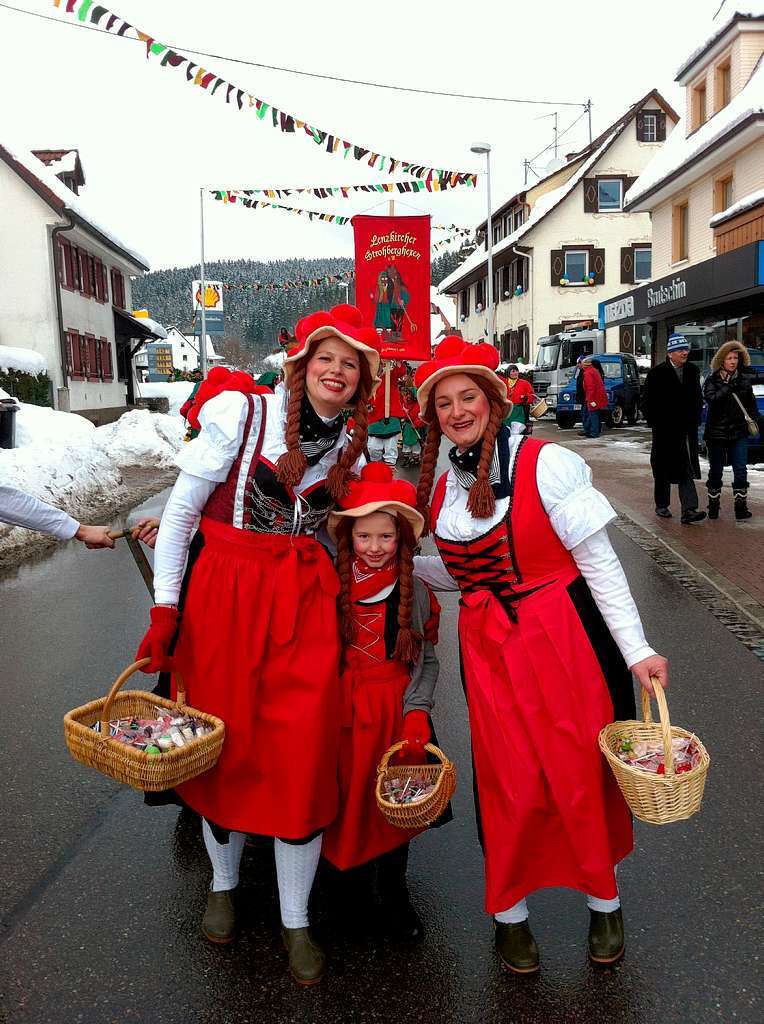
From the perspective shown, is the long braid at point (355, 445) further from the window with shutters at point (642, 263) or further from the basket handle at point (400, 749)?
the window with shutters at point (642, 263)

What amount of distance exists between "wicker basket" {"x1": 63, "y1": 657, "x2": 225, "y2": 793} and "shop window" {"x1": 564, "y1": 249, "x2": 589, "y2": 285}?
35.8m

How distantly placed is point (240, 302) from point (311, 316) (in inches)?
4319

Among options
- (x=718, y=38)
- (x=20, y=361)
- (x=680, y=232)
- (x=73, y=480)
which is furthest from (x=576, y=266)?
(x=73, y=480)

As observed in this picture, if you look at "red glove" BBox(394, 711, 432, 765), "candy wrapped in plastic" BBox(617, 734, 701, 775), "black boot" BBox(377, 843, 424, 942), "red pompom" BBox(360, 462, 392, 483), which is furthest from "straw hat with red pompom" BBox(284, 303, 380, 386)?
"black boot" BBox(377, 843, 424, 942)

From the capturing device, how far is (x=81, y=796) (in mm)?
3627

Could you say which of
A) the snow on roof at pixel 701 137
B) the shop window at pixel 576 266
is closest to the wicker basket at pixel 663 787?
the snow on roof at pixel 701 137

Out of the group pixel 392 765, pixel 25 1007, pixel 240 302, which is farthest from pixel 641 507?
pixel 240 302

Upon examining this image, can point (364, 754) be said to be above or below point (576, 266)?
below

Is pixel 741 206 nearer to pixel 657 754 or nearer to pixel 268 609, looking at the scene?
pixel 657 754

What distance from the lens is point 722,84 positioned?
20.2 meters

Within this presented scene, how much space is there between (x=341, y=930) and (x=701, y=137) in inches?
857

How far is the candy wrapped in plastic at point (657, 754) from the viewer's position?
7.74ft

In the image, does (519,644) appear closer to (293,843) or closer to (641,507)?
(293,843)

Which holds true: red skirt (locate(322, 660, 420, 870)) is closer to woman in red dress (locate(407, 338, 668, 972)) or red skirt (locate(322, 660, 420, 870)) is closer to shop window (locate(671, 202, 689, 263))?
woman in red dress (locate(407, 338, 668, 972))
